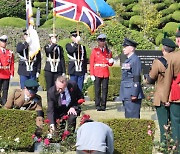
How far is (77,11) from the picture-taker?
1398cm

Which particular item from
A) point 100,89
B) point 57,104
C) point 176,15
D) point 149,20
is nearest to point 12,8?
point 149,20

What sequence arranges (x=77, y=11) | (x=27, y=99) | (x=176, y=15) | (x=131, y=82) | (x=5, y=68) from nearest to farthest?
1. (x=27, y=99)
2. (x=131, y=82)
3. (x=77, y=11)
4. (x=5, y=68)
5. (x=176, y=15)

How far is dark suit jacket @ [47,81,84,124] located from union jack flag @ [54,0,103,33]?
418cm

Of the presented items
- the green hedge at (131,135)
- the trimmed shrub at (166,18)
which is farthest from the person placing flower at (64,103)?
the trimmed shrub at (166,18)

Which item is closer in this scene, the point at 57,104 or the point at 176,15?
the point at 57,104

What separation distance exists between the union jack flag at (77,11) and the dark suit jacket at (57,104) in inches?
165

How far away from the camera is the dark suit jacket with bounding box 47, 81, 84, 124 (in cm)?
973

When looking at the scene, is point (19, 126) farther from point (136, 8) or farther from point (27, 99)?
point (136, 8)

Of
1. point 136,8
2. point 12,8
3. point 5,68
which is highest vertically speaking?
point 136,8

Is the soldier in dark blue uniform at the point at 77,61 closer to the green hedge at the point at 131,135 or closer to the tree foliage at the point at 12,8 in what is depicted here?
the green hedge at the point at 131,135

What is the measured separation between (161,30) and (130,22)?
7.04ft

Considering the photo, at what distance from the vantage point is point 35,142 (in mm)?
9516

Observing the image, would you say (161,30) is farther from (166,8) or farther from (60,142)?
(60,142)

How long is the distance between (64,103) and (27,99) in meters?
0.63
